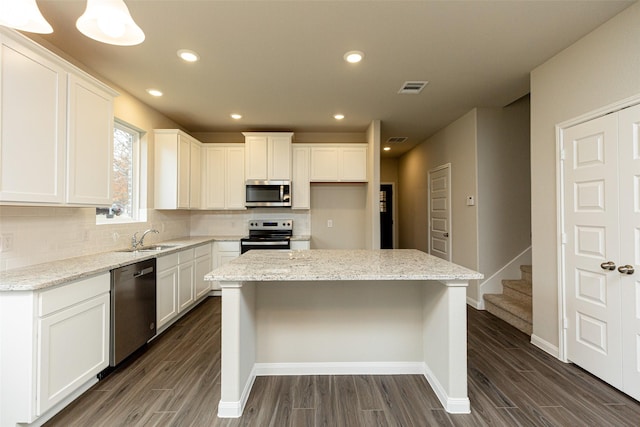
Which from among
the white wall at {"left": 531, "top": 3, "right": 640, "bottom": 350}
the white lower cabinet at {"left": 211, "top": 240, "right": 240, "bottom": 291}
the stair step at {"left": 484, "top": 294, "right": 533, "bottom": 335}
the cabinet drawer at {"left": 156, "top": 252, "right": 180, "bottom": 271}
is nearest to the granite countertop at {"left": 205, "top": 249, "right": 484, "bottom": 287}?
the cabinet drawer at {"left": 156, "top": 252, "right": 180, "bottom": 271}

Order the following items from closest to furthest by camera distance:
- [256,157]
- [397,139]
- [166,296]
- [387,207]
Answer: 1. [166,296]
2. [256,157]
3. [397,139]
4. [387,207]

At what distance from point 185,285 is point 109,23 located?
2.89m

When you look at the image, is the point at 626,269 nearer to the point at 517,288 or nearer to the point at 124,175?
the point at 517,288

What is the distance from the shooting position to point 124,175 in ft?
11.6

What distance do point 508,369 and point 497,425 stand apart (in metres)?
0.79

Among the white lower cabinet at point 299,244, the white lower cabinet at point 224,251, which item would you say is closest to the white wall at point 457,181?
the white lower cabinet at point 299,244

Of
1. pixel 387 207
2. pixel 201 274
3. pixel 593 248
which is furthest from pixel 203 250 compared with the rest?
pixel 387 207

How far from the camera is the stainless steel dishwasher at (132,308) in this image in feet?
7.53

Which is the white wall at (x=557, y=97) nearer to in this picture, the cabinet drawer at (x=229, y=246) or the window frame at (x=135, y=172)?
the cabinet drawer at (x=229, y=246)

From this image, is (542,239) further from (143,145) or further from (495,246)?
(143,145)

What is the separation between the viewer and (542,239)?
2758 mm

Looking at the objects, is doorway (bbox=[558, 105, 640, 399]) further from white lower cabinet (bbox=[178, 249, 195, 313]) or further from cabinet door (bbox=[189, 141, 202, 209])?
cabinet door (bbox=[189, 141, 202, 209])

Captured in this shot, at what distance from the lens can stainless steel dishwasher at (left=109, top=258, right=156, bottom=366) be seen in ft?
7.53

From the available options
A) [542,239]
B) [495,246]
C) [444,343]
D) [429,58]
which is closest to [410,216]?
[495,246]
